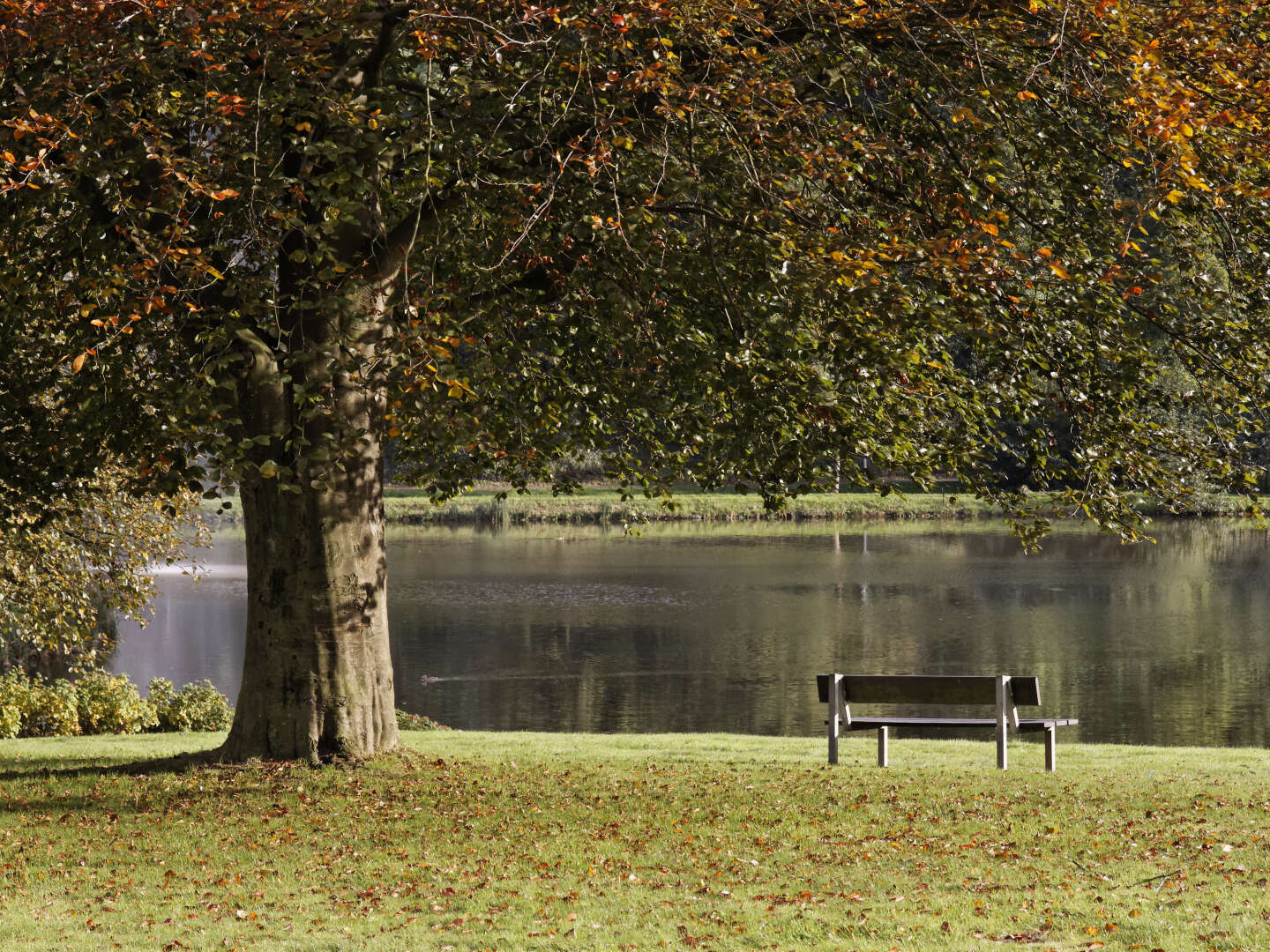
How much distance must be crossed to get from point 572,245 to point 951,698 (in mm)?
5119

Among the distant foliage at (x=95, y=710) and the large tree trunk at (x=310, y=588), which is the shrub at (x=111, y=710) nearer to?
the distant foliage at (x=95, y=710)

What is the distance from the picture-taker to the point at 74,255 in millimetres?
10109

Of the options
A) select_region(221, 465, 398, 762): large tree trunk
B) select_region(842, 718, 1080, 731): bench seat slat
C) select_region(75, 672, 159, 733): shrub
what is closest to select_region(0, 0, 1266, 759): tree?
select_region(221, 465, 398, 762): large tree trunk

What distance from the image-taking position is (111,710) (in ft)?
59.4

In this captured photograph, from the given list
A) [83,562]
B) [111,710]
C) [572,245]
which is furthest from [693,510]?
[572,245]

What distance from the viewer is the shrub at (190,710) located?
1833 cm

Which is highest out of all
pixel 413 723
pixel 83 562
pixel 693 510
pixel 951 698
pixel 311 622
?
pixel 693 510

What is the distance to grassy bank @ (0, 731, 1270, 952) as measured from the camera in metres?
6.47

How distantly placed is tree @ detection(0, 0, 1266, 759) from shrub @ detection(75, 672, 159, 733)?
762 cm

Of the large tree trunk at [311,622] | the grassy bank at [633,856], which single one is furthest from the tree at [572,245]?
the grassy bank at [633,856]

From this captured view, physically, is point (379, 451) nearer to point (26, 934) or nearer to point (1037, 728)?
point (26, 934)

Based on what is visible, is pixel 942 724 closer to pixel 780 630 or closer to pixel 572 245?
pixel 572 245

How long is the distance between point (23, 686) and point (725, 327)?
1301 cm

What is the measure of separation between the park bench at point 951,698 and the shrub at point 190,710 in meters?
9.60
